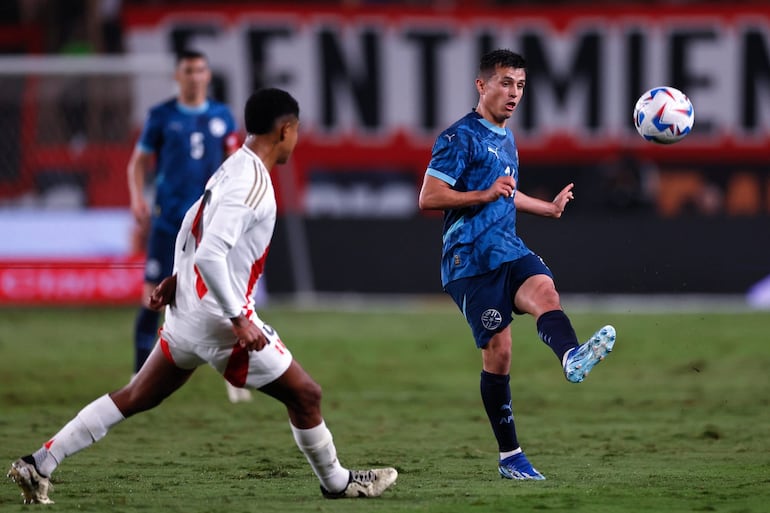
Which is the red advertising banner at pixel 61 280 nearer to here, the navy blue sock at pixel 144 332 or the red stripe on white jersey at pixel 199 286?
the navy blue sock at pixel 144 332

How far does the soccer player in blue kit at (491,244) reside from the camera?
748 cm

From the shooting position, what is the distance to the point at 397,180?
22.6 metres

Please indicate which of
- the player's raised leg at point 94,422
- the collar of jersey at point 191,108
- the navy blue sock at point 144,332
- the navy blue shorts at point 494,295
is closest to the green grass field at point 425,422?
the player's raised leg at point 94,422

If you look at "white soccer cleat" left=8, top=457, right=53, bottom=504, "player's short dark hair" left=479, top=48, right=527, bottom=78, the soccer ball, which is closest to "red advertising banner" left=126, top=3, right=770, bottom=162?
the soccer ball

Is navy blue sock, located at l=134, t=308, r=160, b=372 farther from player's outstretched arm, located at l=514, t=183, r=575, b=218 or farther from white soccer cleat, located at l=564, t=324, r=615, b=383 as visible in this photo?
white soccer cleat, located at l=564, t=324, r=615, b=383

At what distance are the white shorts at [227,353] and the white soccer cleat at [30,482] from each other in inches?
34.1

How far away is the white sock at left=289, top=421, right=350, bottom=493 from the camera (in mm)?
→ 6586

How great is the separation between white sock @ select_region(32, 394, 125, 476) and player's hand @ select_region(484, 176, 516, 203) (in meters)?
2.23

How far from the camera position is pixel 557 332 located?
721 cm

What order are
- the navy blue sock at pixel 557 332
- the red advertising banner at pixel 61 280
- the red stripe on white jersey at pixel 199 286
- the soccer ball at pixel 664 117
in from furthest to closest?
the red advertising banner at pixel 61 280, the soccer ball at pixel 664 117, the navy blue sock at pixel 557 332, the red stripe on white jersey at pixel 199 286

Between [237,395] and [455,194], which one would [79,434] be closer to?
[455,194]

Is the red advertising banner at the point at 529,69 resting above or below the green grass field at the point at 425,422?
above

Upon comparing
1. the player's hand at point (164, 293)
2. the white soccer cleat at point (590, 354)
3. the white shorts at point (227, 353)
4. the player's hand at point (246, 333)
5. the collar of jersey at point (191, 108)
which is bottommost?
the white soccer cleat at point (590, 354)

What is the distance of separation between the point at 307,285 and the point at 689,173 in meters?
7.17
